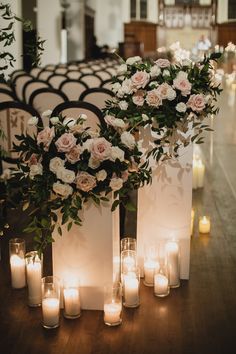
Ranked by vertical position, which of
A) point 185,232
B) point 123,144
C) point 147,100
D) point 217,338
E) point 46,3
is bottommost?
point 217,338

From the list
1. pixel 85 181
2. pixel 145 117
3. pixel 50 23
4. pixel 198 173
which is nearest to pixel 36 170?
pixel 85 181

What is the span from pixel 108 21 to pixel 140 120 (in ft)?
71.5

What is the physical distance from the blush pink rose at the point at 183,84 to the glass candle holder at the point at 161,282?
99 cm

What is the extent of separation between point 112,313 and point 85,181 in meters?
0.70

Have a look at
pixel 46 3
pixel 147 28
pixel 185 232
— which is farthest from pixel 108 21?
pixel 185 232

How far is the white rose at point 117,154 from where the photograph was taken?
112 inches

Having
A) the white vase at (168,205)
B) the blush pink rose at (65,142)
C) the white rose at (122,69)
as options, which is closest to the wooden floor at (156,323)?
the white vase at (168,205)

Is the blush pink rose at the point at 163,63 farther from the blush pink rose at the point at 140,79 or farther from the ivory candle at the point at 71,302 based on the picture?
the ivory candle at the point at 71,302

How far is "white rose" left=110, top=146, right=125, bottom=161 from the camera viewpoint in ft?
9.32

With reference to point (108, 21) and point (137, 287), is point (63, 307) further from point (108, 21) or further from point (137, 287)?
point (108, 21)

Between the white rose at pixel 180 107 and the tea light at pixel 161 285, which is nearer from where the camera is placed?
the white rose at pixel 180 107

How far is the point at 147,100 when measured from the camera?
317 centimetres

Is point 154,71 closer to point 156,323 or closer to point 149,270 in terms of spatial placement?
point 149,270

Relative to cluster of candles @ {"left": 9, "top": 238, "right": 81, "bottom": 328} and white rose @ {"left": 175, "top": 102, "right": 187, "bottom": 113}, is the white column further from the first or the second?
white rose @ {"left": 175, "top": 102, "right": 187, "bottom": 113}
